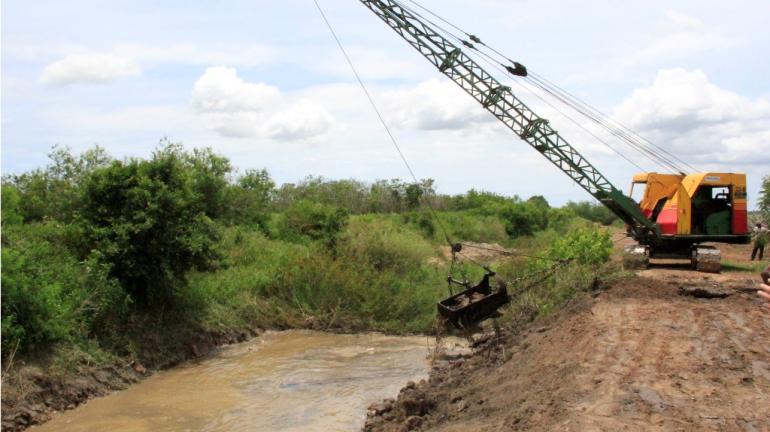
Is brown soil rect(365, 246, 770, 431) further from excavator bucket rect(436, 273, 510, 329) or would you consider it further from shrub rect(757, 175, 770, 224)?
shrub rect(757, 175, 770, 224)

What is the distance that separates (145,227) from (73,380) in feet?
13.2

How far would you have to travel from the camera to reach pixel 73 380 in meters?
13.4

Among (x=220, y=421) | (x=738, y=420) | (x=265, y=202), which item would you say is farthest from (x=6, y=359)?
(x=265, y=202)

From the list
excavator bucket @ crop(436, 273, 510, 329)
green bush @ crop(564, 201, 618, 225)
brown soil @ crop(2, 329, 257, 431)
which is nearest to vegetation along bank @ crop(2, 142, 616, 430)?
brown soil @ crop(2, 329, 257, 431)

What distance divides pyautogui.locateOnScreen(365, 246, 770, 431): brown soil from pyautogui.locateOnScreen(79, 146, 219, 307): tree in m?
7.32

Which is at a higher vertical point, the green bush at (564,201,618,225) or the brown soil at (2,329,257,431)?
the green bush at (564,201,618,225)

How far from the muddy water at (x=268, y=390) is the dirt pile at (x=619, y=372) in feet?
5.87

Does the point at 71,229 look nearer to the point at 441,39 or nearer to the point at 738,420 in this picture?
the point at 441,39

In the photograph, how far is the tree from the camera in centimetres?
1616

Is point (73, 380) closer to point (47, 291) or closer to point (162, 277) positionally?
point (47, 291)

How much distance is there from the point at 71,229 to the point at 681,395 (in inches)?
544

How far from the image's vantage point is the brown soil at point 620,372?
7.70m

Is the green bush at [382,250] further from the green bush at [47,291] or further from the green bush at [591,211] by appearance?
the green bush at [591,211]

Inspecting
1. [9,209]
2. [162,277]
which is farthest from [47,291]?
[9,209]
